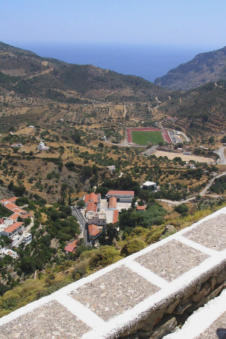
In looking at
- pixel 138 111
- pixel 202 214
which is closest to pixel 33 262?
pixel 202 214

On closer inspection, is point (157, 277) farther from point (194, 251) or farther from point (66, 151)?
point (66, 151)

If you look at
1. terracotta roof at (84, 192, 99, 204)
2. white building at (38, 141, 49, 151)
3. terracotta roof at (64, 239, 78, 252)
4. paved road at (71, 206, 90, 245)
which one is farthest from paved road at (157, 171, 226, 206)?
white building at (38, 141, 49, 151)

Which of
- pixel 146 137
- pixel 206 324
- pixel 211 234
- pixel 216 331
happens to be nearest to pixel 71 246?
pixel 211 234

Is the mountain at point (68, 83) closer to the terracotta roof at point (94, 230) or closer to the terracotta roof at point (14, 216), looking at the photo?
the terracotta roof at point (14, 216)

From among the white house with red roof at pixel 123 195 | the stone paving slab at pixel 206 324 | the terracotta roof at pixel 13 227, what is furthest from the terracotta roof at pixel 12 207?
the stone paving slab at pixel 206 324

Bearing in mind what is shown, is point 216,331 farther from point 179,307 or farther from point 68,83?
point 68,83
